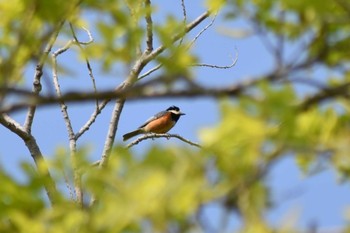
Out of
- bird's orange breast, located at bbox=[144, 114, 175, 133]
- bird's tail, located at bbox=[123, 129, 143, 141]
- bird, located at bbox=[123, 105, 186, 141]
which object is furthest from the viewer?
bird's orange breast, located at bbox=[144, 114, 175, 133]

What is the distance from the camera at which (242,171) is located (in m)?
1.79

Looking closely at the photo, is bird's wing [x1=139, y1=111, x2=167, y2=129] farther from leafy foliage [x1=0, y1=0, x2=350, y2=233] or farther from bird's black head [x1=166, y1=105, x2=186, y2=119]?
leafy foliage [x1=0, y1=0, x2=350, y2=233]

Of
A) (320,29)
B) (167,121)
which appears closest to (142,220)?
(320,29)

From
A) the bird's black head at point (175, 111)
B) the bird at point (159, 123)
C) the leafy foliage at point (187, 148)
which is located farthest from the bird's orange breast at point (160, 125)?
the leafy foliage at point (187, 148)

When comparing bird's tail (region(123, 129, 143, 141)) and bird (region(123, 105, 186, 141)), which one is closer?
bird's tail (region(123, 129, 143, 141))

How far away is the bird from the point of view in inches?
470

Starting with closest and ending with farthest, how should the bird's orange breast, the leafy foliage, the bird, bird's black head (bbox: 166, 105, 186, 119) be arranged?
the leafy foliage < the bird < the bird's orange breast < bird's black head (bbox: 166, 105, 186, 119)

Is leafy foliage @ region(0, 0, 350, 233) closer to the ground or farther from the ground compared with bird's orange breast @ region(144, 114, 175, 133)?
closer to the ground

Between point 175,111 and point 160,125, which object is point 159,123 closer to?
point 160,125

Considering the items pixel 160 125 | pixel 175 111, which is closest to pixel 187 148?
pixel 160 125

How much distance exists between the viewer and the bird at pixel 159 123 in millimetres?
11949

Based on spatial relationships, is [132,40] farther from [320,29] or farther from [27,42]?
[320,29]

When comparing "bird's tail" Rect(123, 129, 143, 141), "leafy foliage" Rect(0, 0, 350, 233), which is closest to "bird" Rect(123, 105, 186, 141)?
"bird's tail" Rect(123, 129, 143, 141)

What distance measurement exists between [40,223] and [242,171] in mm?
487
